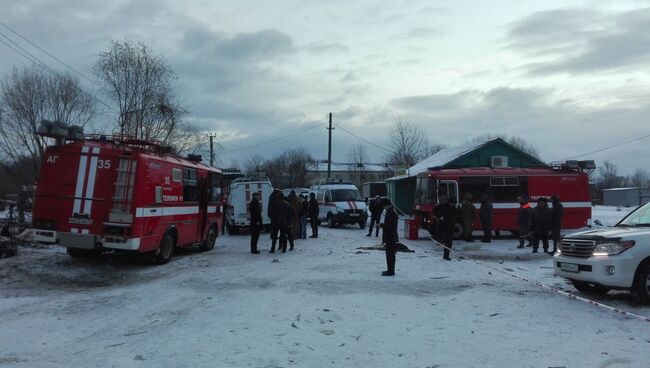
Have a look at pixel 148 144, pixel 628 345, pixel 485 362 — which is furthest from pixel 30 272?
pixel 628 345

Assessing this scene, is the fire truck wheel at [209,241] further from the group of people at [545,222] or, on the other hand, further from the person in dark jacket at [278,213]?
the group of people at [545,222]

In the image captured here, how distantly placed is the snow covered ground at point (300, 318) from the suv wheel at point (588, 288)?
35 cm

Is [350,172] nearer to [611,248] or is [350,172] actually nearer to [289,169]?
[289,169]

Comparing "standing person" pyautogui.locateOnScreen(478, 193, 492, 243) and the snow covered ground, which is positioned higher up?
"standing person" pyautogui.locateOnScreen(478, 193, 492, 243)

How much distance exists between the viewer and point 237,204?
24.1 metres

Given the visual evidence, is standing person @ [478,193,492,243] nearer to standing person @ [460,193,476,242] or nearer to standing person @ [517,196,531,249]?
standing person @ [460,193,476,242]

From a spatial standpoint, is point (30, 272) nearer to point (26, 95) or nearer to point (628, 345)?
point (628, 345)

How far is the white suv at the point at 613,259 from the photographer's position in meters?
8.52

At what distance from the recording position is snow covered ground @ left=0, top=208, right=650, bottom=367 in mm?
5918

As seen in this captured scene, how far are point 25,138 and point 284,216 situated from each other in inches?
697

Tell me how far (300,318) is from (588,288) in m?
5.67

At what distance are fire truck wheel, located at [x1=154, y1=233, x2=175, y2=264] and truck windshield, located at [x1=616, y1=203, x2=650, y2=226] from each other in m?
10.2

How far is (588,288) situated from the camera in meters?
9.88

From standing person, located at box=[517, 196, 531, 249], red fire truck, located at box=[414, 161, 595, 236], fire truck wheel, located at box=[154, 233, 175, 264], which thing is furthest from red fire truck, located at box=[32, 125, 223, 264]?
red fire truck, located at box=[414, 161, 595, 236]
